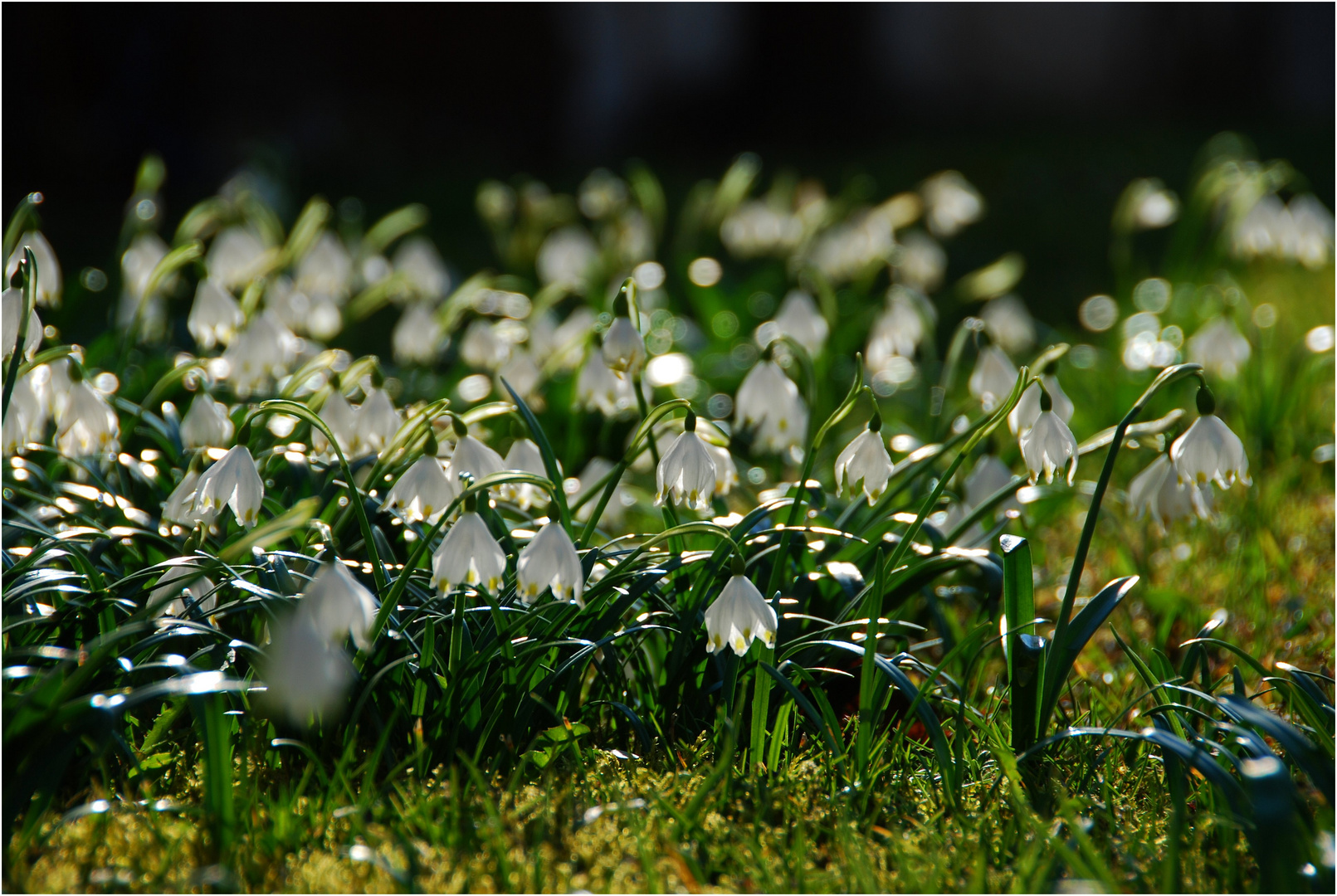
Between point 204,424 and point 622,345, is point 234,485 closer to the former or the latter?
point 204,424

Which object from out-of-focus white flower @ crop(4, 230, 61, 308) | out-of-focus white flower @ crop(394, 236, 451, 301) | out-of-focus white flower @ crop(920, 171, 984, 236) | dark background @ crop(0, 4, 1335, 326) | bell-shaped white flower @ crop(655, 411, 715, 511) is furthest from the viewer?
dark background @ crop(0, 4, 1335, 326)

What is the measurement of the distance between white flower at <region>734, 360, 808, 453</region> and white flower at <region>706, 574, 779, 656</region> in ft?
2.26

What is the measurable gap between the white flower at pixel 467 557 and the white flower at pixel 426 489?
0.13 m

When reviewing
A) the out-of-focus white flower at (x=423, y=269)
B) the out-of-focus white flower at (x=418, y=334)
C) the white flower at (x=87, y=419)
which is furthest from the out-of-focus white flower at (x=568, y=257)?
the white flower at (x=87, y=419)

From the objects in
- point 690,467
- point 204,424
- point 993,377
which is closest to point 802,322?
point 993,377

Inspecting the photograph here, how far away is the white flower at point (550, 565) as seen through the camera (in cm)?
191

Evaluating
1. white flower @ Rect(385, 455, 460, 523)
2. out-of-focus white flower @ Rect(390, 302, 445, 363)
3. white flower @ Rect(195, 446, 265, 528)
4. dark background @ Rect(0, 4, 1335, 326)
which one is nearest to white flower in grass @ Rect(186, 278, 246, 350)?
out-of-focus white flower @ Rect(390, 302, 445, 363)

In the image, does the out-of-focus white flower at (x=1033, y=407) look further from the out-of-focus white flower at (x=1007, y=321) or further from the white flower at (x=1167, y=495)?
the out-of-focus white flower at (x=1007, y=321)

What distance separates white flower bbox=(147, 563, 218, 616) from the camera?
1861 mm

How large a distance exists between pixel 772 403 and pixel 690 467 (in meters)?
0.51

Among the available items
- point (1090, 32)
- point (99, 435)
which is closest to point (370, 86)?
point (1090, 32)

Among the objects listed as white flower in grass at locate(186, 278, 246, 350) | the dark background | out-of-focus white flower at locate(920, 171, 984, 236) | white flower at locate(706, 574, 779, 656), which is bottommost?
white flower at locate(706, 574, 779, 656)

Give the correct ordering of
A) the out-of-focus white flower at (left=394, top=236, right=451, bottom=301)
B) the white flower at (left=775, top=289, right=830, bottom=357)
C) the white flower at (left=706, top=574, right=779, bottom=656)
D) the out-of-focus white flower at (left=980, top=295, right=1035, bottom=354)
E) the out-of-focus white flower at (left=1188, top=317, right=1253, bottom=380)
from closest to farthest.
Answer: the white flower at (left=706, top=574, right=779, bottom=656) → the out-of-focus white flower at (left=1188, top=317, right=1253, bottom=380) → the white flower at (left=775, top=289, right=830, bottom=357) → the out-of-focus white flower at (left=394, top=236, right=451, bottom=301) → the out-of-focus white flower at (left=980, top=295, right=1035, bottom=354)

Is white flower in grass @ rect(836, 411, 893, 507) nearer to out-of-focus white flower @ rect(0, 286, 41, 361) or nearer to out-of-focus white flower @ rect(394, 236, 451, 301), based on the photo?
out-of-focus white flower @ rect(0, 286, 41, 361)
